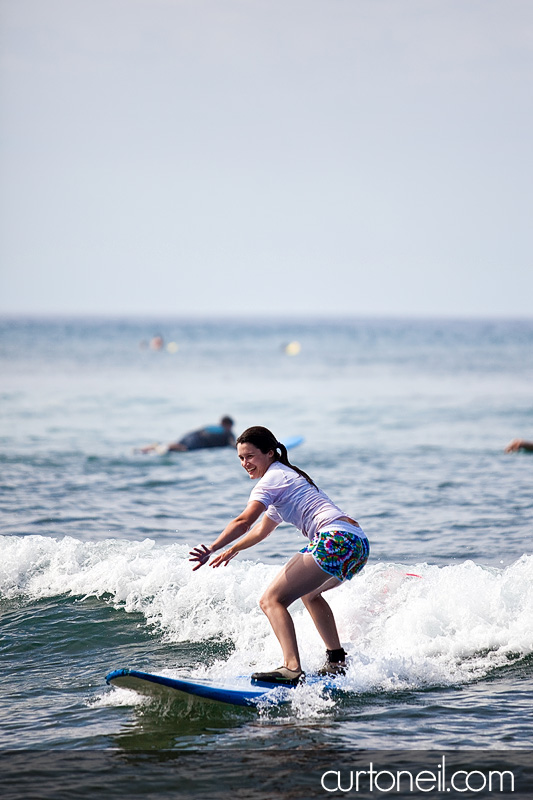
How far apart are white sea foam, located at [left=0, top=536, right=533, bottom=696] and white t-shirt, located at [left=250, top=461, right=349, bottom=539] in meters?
1.24

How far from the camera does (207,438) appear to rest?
20719 mm

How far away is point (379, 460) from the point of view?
18.8m

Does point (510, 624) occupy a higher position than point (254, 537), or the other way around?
point (254, 537)

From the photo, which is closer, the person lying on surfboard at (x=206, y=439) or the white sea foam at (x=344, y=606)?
the white sea foam at (x=344, y=606)

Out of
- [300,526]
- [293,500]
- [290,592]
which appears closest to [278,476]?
[293,500]

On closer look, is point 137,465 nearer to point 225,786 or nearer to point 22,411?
point 22,411

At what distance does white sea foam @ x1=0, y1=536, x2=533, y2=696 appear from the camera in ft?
23.3

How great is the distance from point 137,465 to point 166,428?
26.0ft

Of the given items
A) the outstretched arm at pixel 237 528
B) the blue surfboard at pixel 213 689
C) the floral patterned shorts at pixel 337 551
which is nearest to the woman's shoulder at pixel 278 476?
the outstretched arm at pixel 237 528

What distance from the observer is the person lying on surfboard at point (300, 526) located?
6.04 m

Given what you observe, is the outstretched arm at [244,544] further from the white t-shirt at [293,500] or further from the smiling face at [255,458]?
the smiling face at [255,458]

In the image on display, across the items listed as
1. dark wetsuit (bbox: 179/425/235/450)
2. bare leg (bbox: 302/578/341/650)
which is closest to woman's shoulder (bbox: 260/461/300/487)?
bare leg (bbox: 302/578/341/650)

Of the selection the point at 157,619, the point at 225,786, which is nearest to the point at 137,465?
the point at 157,619

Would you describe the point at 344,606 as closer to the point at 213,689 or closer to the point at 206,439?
the point at 213,689
